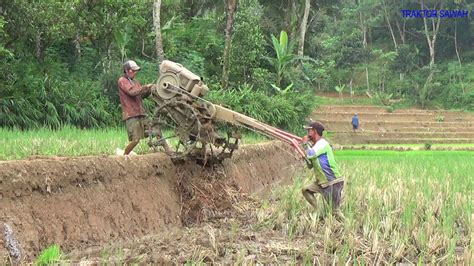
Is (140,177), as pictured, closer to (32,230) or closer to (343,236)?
(32,230)

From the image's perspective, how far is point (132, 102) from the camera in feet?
22.1

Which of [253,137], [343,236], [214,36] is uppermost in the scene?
[214,36]

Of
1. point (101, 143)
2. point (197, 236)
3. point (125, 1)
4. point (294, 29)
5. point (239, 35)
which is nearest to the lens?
point (197, 236)

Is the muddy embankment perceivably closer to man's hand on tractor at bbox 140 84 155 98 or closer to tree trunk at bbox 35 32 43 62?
man's hand on tractor at bbox 140 84 155 98

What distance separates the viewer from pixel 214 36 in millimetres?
20172

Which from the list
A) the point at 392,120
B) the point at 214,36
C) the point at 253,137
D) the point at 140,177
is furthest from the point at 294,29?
the point at 140,177

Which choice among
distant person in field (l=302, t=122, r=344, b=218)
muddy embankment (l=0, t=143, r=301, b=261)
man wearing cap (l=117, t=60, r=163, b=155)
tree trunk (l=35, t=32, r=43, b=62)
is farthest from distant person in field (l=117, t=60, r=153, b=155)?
tree trunk (l=35, t=32, r=43, b=62)

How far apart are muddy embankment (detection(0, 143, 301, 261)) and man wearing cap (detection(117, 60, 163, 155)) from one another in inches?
14.6

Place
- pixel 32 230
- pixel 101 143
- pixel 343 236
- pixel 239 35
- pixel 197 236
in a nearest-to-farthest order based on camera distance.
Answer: pixel 32 230 < pixel 343 236 < pixel 197 236 < pixel 101 143 < pixel 239 35

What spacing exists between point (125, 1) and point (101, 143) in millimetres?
6732

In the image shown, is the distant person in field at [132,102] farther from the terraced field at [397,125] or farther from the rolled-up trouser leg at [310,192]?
the terraced field at [397,125]

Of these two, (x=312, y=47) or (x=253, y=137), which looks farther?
(x=312, y=47)

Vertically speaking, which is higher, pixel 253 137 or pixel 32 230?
pixel 32 230

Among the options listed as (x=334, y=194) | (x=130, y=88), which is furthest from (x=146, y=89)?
(x=334, y=194)
